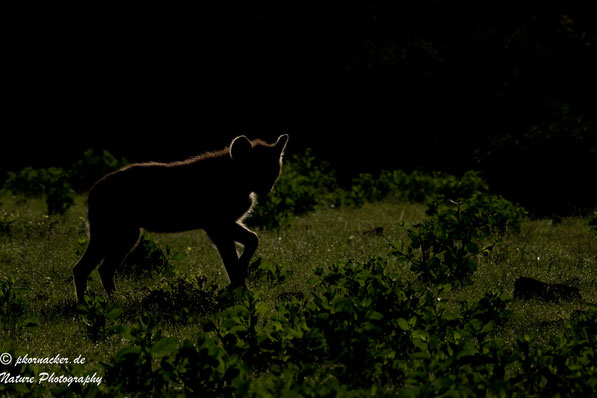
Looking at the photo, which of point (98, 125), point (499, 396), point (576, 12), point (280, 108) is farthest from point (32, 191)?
point (576, 12)

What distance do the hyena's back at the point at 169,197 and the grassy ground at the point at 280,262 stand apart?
56 cm

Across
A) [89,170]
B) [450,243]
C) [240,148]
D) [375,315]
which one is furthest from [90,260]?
[89,170]

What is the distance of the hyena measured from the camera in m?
7.32

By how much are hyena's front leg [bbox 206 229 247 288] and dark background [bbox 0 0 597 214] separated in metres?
12.4

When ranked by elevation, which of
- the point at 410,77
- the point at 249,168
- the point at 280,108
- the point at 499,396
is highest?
the point at 499,396

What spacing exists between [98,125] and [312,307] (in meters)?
16.1

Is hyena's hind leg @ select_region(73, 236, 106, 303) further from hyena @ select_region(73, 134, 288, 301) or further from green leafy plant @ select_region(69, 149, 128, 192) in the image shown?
green leafy plant @ select_region(69, 149, 128, 192)

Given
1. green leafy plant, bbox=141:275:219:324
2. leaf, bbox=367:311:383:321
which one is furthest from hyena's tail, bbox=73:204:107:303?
leaf, bbox=367:311:383:321

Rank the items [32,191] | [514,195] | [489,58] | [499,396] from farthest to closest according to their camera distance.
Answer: [489,58] < [32,191] < [514,195] < [499,396]

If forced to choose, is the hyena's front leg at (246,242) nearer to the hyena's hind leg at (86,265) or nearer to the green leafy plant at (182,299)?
the green leafy plant at (182,299)

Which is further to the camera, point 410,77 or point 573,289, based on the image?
point 410,77

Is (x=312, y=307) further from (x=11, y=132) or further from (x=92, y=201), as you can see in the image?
(x=11, y=132)

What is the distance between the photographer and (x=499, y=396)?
4.40 m

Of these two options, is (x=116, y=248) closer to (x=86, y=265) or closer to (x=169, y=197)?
(x=86, y=265)
